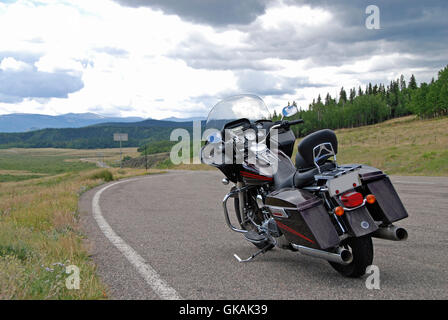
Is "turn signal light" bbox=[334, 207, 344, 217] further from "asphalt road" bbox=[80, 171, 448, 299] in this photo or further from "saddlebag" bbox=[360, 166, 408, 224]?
"asphalt road" bbox=[80, 171, 448, 299]

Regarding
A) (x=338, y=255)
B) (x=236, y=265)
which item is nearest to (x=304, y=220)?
(x=338, y=255)

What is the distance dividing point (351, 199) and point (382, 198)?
428 mm

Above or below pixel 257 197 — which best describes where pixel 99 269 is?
below

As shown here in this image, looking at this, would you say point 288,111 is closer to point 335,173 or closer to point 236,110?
point 236,110

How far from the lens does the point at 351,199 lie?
4.11m

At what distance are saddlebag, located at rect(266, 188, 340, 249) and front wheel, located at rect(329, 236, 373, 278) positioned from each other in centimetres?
28

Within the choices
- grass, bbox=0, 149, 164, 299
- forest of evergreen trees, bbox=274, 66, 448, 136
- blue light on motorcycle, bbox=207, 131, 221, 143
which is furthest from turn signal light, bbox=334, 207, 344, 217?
forest of evergreen trees, bbox=274, 66, 448, 136

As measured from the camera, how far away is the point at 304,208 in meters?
4.15

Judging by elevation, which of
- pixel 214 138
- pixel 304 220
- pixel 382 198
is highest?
pixel 214 138

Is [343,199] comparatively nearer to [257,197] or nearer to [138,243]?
[257,197]

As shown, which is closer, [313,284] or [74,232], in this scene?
[313,284]

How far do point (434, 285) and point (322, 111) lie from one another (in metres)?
133

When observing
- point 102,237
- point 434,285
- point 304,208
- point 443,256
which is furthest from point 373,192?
point 102,237
